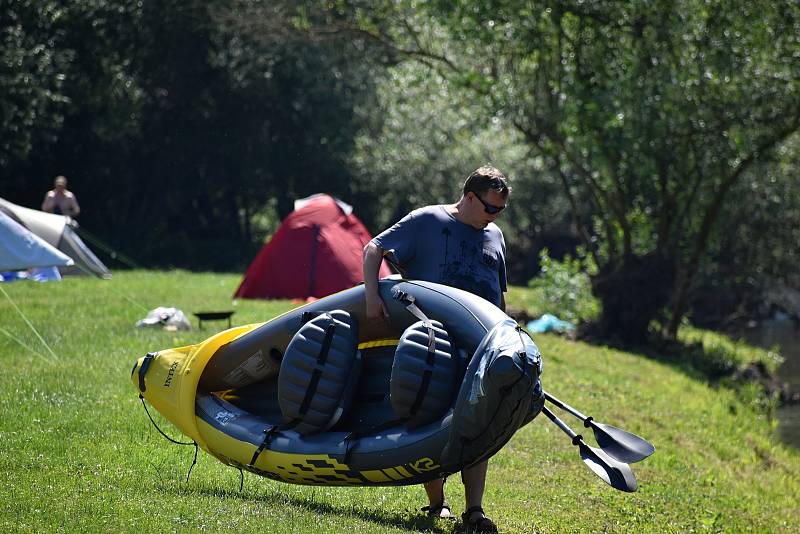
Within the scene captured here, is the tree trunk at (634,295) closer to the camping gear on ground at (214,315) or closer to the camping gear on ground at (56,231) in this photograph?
the camping gear on ground at (214,315)

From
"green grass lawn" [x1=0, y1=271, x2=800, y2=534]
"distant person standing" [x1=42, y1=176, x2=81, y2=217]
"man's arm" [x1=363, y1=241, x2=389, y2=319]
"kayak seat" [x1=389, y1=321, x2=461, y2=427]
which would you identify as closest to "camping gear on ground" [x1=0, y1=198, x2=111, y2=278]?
"green grass lawn" [x1=0, y1=271, x2=800, y2=534]

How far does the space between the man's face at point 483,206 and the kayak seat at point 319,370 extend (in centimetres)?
99

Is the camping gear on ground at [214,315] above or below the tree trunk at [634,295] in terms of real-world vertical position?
below

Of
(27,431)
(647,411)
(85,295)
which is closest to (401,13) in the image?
(85,295)

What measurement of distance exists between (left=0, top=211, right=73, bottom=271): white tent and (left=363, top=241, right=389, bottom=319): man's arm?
6.66 m

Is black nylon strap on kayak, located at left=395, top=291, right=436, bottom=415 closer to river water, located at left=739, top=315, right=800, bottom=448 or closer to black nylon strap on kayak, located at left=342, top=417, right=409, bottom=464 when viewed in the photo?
black nylon strap on kayak, located at left=342, top=417, right=409, bottom=464

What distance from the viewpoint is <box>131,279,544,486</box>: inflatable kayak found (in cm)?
641

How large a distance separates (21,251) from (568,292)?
11804 millimetres

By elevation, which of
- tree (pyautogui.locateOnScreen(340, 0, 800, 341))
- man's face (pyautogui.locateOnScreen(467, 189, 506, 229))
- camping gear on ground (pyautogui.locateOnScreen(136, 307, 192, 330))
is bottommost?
camping gear on ground (pyautogui.locateOnScreen(136, 307, 192, 330))

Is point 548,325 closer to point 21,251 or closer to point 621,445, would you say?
point 21,251

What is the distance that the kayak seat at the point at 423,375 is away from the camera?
6.70 metres

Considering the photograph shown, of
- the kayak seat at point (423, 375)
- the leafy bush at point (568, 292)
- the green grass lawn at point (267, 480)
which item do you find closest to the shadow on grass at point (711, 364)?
the green grass lawn at point (267, 480)

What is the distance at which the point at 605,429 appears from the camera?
7.46 m

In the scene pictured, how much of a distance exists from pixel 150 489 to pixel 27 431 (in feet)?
6.19
